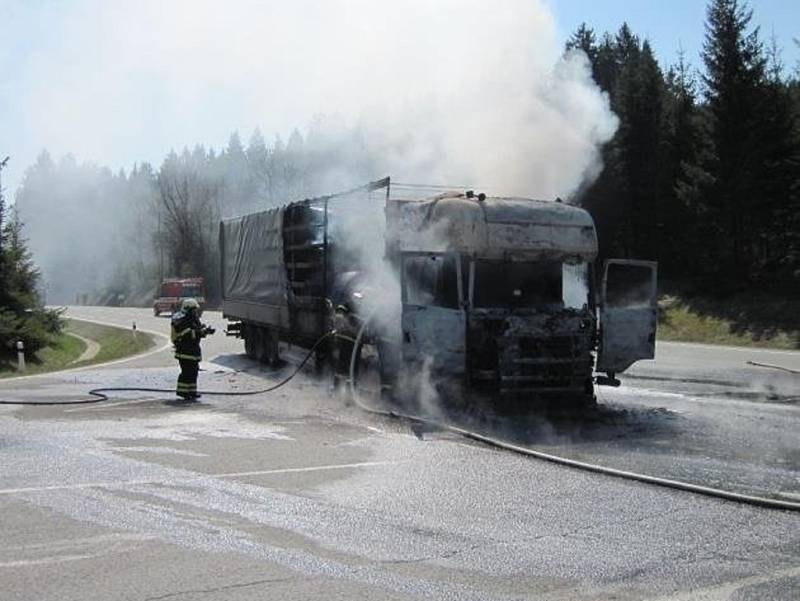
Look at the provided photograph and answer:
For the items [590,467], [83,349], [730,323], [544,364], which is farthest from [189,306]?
[83,349]

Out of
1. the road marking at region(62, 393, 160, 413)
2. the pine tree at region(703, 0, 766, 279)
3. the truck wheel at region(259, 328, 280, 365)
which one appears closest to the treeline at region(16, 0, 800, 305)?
the pine tree at region(703, 0, 766, 279)

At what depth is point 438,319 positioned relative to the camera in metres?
11.0

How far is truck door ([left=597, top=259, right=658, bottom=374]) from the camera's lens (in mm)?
11445

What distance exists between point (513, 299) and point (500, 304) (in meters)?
0.20

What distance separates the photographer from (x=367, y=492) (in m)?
7.05

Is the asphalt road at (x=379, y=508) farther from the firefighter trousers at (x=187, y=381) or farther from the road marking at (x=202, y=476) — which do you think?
the firefighter trousers at (x=187, y=381)

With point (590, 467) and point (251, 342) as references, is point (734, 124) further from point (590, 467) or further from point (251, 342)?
point (590, 467)

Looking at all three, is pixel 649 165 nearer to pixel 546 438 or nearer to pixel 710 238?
pixel 710 238

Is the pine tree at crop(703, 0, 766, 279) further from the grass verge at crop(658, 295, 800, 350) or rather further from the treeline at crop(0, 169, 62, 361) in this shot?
the treeline at crop(0, 169, 62, 361)

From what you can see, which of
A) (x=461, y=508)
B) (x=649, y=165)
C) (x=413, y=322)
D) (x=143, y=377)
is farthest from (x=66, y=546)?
(x=649, y=165)

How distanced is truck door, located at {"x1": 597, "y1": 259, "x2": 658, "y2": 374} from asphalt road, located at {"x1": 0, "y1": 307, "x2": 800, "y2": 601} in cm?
66

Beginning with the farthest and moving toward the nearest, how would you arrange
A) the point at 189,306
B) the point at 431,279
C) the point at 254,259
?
1. the point at 254,259
2. the point at 189,306
3. the point at 431,279

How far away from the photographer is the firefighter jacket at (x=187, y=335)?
12.9 meters

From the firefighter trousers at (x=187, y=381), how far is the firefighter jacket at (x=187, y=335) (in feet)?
0.26
